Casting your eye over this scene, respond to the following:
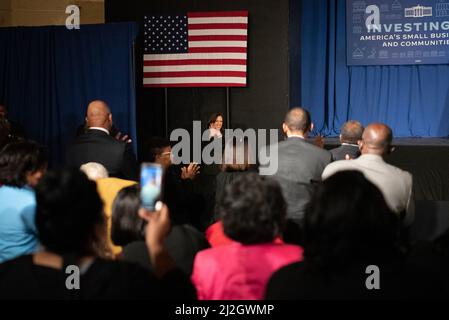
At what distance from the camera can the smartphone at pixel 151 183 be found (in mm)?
1759

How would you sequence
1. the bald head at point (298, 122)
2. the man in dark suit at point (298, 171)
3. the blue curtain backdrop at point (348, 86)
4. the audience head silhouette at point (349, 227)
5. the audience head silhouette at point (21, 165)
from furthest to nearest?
the blue curtain backdrop at point (348, 86) < the bald head at point (298, 122) < the man in dark suit at point (298, 171) < the audience head silhouette at point (21, 165) < the audience head silhouette at point (349, 227)

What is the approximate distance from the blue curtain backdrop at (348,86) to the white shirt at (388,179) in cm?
526

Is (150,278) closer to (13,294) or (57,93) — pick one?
(13,294)

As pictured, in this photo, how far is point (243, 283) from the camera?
1.99 meters

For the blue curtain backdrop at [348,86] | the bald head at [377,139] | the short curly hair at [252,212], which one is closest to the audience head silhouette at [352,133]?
the bald head at [377,139]

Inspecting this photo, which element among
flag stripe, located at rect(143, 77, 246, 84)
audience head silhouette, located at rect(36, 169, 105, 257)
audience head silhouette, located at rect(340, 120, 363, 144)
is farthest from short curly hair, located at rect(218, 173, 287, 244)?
flag stripe, located at rect(143, 77, 246, 84)

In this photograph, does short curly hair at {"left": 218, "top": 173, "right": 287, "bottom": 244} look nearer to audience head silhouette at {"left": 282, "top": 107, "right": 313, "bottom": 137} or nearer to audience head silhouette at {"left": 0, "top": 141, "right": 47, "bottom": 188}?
audience head silhouette at {"left": 0, "top": 141, "right": 47, "bottom": 188}

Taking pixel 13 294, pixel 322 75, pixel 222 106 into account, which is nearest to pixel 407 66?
pixel 322 75

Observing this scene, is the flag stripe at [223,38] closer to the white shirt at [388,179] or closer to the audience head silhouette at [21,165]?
the white shirt at [388,179]

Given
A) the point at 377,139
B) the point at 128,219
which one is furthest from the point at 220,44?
the point at 128,219

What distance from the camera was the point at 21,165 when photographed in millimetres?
2697

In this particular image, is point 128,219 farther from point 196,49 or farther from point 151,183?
point 196,49

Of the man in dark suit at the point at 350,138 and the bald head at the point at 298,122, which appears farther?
the man in dark suit at the point at 350,138

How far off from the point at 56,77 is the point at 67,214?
600 cm
